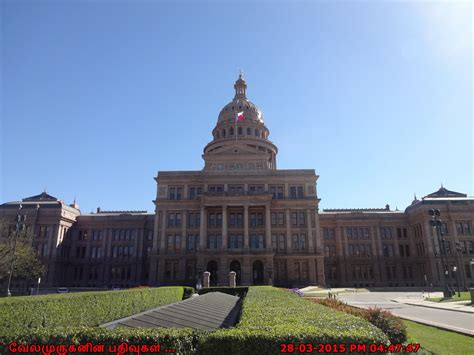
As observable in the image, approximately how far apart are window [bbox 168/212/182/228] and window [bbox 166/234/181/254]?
1797 mm

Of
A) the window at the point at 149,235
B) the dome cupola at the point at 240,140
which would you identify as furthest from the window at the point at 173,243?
the dome cupola at the point at 240,140

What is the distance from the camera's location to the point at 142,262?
2660 inches

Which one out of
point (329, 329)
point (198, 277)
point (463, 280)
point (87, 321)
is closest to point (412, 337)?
point (329, 329)

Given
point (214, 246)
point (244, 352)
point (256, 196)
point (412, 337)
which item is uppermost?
point (256, 196)

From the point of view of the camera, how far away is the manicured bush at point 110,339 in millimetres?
6480

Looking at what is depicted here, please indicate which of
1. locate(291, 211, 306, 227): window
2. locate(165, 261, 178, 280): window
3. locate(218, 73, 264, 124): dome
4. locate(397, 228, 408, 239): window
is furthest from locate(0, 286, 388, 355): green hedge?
locate(218, 73, 264, 124): dome

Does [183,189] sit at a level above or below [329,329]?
above

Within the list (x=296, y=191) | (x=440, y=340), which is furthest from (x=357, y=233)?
(x=440, y=340)

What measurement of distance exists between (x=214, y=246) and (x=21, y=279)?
36470 mm

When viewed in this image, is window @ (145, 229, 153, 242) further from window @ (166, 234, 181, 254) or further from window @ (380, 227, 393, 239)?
window @ (380, 227, 393, 239)

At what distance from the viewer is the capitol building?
5556 cm

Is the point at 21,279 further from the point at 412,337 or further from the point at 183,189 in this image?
the point at 412,337

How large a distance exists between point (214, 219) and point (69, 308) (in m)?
43.1

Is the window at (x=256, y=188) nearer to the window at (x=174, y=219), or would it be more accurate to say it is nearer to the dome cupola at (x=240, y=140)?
the dome cupola at (x=240, y=140)
